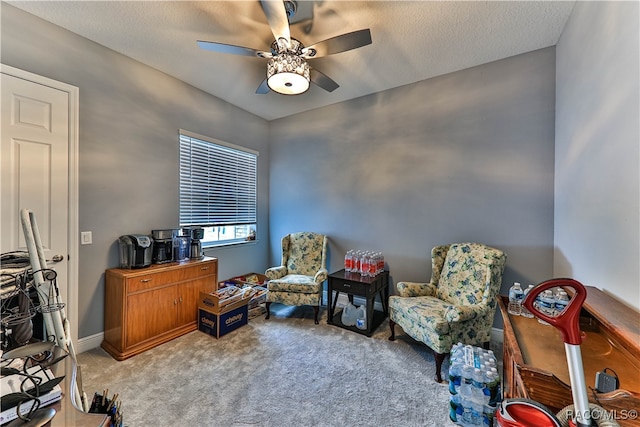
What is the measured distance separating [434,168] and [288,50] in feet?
6.71

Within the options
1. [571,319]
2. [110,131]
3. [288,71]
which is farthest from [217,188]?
[571,319]

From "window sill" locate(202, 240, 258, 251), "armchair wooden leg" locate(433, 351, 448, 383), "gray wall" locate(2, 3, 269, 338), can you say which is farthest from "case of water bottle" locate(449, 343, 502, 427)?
"gray wall" locate(2, 3, 269, 338)

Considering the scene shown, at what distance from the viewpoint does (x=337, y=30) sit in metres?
2.24

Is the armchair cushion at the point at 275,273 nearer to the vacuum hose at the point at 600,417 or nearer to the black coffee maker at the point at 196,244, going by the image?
the black coffee maker at the point at 196,244

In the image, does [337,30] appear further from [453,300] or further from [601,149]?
[453,300]

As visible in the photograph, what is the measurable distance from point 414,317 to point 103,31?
3817 millimetres

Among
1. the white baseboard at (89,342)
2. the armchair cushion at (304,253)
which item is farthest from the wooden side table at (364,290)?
the white baseboard at (89,342)

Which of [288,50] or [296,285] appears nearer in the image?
[288,50]

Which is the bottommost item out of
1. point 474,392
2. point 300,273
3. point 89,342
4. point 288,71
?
point 89,342

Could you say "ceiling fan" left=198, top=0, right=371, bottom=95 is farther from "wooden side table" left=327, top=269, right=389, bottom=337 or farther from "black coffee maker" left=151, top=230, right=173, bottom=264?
"wooden side table" left=327, top=269, right=389, bottom=337

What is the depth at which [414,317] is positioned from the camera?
2328mm

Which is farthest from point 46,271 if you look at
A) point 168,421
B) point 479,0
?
point 479,0

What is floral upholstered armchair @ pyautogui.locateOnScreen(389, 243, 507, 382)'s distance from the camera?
6.88 ft

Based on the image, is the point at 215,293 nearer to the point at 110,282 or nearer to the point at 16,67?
the point at 110,282
